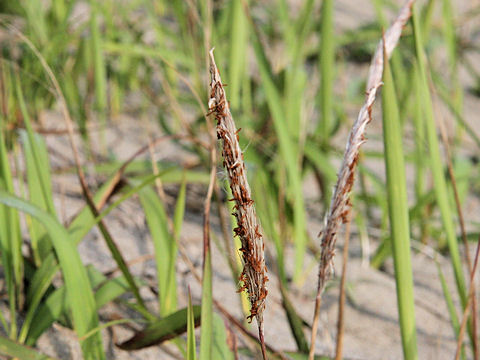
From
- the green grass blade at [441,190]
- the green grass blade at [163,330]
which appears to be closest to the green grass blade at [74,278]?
the green grass blade at [163,330]

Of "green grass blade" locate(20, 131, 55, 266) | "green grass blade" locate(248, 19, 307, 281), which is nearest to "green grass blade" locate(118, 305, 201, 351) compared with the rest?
"green grass blade" locate(20, 131, 55, 266)

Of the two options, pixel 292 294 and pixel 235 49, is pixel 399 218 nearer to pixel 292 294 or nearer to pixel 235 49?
pixel 292 294

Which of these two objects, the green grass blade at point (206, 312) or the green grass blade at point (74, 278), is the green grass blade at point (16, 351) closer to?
the green grass blade at point (74, 278)

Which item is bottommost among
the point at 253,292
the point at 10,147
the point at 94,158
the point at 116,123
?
the point at 253,292

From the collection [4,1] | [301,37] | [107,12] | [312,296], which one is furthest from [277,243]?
[4,1]

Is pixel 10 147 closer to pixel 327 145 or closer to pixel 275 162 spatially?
pixel 275 162

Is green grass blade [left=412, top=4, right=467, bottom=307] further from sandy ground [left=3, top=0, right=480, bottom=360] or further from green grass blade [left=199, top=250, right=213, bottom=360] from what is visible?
green grass blade [left=199, top=250, right=213, bottom=360]

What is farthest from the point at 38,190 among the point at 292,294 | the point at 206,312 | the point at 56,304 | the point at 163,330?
the point at 292,294

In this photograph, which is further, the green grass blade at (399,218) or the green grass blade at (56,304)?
the green grass blade at (56,304)
